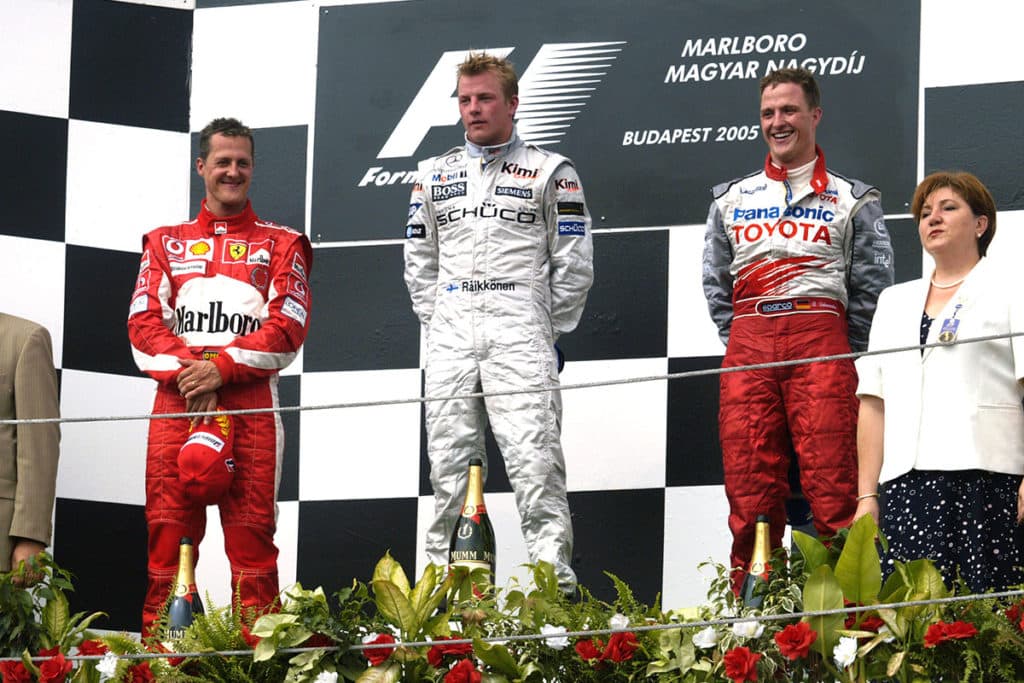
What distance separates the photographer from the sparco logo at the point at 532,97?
5.45 metres

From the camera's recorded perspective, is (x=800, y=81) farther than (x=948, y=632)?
Yes

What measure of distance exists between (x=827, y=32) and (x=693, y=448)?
4.03 ft

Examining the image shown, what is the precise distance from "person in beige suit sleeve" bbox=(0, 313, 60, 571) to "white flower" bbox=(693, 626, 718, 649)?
6.05 feet

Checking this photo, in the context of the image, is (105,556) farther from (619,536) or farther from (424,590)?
(424,590)

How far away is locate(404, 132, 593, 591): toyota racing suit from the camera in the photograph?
14.5ft

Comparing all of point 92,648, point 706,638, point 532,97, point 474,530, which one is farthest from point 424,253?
point 706,638

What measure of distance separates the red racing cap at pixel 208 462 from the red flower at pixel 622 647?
4.80 feet

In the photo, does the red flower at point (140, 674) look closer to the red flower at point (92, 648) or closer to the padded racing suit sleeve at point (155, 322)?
the red flower at point (92, 648)

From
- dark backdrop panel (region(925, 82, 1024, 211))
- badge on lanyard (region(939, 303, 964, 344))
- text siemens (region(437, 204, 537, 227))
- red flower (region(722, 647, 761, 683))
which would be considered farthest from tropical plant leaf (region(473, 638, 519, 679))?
dark backdrop panel (region(925, 82, 1024, 211))

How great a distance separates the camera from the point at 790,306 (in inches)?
173

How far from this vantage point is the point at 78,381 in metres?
5.54

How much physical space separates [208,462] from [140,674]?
105cm

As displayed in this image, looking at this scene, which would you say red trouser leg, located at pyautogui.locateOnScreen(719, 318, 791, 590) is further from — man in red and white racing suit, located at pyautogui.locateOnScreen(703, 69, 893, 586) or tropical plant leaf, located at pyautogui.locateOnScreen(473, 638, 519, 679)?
tropical plant leaf, located at pyautogui.locateOnScreen(473, 638, 519, 679)

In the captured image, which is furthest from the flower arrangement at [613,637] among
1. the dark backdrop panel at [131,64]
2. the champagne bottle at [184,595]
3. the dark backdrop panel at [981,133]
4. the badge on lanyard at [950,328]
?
the dark backdrop panel at [131,64]
